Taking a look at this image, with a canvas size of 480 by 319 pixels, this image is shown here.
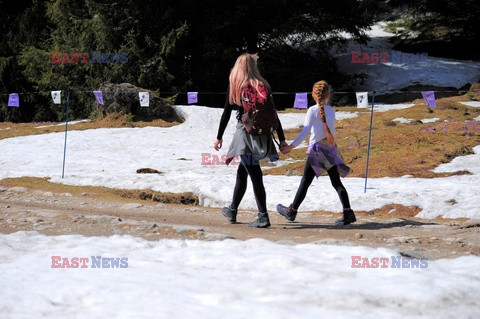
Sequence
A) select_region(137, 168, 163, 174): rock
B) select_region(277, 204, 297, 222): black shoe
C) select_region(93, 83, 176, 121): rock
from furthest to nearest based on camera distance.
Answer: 1. select_region(93, 83, 176, 121): rock
2. select_region(137, 168, 163, 174): rock
3. select_region(277, 204, 297, 222): black shoe

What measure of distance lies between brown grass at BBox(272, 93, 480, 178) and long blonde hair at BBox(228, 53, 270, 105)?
526 centimetres

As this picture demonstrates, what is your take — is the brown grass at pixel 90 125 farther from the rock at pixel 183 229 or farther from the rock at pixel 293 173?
the rock at pixel 183 229

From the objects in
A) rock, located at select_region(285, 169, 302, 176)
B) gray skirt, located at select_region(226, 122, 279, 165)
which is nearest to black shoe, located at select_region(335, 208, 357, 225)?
gray skirt, located at select_region(226, 122, 279, 165)

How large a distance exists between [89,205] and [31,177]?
3.69 meters

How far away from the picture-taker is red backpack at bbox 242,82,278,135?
23.4 ft

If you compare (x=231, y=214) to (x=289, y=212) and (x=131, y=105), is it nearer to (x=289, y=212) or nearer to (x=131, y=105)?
(x=289, y=212)

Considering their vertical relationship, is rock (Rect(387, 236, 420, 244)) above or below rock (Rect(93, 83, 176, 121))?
below

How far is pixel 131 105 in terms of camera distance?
2073 cm

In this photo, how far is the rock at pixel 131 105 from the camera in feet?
67.7

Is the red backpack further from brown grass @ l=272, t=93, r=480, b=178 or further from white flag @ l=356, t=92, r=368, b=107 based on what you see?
white flag @ l=356, t=92, r=368, b=107

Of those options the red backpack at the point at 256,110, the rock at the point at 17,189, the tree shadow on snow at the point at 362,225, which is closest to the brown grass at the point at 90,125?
the rock at the point at 17,189

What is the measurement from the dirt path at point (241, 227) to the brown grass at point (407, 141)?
3.66m

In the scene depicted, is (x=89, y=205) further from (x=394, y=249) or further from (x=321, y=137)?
(x=394, y=249)

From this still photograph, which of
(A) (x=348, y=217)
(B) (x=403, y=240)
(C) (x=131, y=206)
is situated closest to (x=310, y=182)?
(A) (x=348, y=217)
